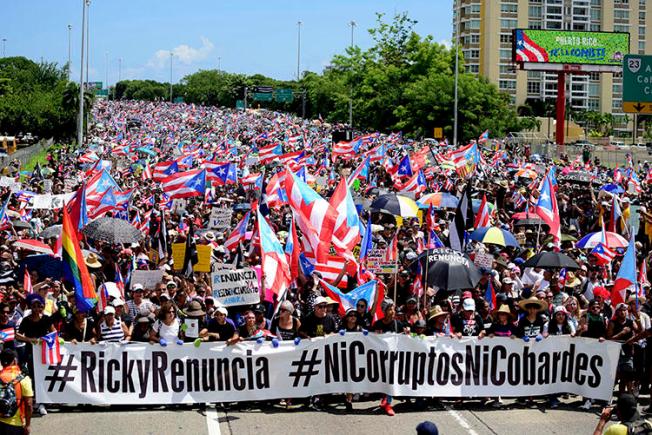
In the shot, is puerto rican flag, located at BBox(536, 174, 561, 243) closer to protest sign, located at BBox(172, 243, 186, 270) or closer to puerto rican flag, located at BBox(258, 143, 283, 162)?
protest sign, located at BBox(172, 243, 186, 270)

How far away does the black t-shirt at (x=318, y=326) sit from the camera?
11805 mm

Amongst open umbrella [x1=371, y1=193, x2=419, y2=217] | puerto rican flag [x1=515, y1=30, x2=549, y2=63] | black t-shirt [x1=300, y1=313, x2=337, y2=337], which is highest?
puerto rican flag [x1=515, y1=30, x2=549, y2=63]

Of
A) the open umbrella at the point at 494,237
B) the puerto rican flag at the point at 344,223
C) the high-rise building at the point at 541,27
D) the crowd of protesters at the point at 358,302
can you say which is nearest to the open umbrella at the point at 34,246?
the crowd of protesters at the point at 358,302

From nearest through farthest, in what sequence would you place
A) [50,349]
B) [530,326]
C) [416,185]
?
[50,349], [530,326], [416,185]

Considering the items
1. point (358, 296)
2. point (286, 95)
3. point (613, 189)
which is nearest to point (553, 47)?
point (613, 189)

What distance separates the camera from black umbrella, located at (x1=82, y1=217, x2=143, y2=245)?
58.1 feet

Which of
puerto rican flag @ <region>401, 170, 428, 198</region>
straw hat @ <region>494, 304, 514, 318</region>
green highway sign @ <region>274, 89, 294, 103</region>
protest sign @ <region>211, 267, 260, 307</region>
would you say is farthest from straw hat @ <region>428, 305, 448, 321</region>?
green highway sign @ <region>274, 89, 294, 103</region>

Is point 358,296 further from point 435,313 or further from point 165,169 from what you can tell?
point 165,169

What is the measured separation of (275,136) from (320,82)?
6794cm

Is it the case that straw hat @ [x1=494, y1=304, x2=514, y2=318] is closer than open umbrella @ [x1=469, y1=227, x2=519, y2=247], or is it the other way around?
straw hat @ [x1=494, y1=304, x2=514, y2=318]

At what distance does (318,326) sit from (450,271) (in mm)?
2678

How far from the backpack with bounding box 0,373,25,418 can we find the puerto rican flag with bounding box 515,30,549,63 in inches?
2491

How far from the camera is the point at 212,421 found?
1111cm

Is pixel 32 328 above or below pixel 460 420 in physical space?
above
